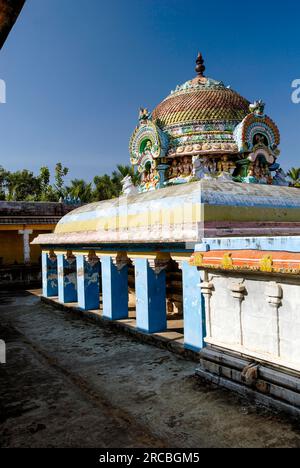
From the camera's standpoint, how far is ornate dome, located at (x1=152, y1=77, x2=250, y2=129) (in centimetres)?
1436

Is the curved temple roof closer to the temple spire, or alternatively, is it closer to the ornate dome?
the ornate dome

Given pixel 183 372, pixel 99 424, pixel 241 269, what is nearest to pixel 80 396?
pixel 99 424

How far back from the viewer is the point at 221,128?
554 inches

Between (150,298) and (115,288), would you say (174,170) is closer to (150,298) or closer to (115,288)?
(115,288)

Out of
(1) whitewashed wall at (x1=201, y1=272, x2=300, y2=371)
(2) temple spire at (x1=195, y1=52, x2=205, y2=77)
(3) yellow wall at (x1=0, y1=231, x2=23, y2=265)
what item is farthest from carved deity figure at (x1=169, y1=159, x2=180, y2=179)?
(3) yellow wall at (x1=0, y1=231, x2=23, y2=265)

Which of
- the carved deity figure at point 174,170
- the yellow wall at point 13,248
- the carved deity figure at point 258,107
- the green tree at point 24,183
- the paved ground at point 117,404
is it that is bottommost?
the paved ground at point 117,404

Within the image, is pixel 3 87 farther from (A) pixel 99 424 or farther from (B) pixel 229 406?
(B) pixel 229 406

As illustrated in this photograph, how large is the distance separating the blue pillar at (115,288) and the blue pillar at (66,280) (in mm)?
3310

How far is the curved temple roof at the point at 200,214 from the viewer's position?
745cm

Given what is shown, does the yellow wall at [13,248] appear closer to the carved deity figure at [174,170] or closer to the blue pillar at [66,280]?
the blue pillar at [66,280]

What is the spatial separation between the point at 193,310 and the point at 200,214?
1872mm

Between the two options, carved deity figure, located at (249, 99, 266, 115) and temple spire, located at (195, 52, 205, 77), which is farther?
temple spire, located at (195, 52, 205, 77)

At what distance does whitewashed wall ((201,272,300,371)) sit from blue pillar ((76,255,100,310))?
226 inches

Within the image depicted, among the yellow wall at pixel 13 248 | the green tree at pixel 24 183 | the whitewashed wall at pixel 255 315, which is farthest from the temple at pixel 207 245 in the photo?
the green tree at pixel 24 183
